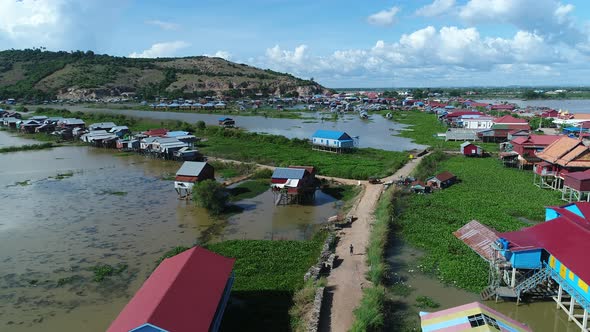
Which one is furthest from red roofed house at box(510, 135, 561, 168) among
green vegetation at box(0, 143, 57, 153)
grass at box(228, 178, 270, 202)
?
green vegetation at box(0, 143, 57, 153)

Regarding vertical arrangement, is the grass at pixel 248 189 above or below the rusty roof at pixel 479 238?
below

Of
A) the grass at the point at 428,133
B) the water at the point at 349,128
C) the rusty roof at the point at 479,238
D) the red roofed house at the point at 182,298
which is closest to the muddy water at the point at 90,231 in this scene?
the red roofed house at the point at 182,298

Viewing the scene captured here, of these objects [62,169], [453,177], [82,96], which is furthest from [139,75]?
[453,177]

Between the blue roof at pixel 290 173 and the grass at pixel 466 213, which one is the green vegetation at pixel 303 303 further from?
the blue roof at pixel 290 173

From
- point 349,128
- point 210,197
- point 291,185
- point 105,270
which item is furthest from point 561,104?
point 105,270

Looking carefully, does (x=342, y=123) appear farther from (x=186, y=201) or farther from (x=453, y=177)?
(x=186, y=201)

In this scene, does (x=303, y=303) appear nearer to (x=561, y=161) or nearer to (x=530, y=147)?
(x=561, y=161)
